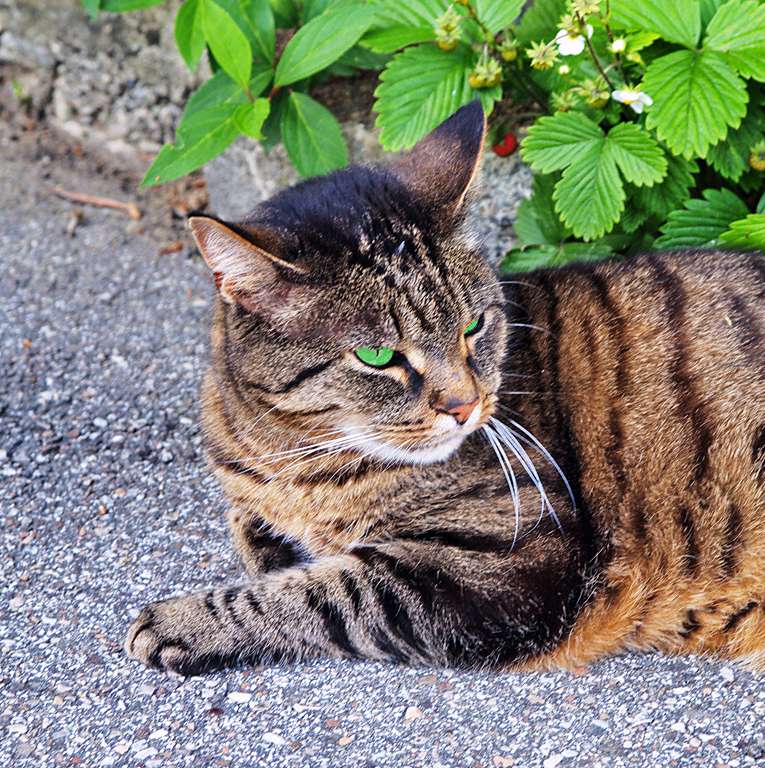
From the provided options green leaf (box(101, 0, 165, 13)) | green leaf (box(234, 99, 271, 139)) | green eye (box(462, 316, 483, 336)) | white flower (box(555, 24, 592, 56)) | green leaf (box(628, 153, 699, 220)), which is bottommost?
green leaf (box(628, 153, 699, 220))

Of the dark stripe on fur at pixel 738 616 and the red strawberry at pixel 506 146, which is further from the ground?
the red strawberry at pixel 506 146

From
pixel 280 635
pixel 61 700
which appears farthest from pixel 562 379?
pixel 61 700

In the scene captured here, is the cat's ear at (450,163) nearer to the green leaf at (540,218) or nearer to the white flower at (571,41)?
the white flower at (571,41)

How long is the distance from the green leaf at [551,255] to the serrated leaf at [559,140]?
12.8 inches

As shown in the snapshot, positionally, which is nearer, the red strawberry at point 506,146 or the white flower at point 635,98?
the white flower at point 635,98

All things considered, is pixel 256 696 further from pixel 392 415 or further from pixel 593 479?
pixel 593 479

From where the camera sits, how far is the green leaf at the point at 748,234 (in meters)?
2.60

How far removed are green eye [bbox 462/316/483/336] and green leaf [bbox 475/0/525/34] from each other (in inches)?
34.7

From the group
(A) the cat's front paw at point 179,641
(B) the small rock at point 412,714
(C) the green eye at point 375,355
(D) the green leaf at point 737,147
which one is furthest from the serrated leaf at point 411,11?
(B) the small rock at point 412,714

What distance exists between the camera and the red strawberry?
3219mm

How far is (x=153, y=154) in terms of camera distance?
4.18 m

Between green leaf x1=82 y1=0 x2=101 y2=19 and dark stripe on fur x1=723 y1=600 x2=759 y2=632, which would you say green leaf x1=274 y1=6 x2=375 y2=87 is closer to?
green leaf x1=82 y1=0 x2=101 y2=19

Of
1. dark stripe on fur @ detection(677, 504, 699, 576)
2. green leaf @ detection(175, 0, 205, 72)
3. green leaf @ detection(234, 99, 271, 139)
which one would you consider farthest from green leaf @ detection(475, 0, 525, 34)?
dark stripe on fur @ detection(677, 504, 699, 576)

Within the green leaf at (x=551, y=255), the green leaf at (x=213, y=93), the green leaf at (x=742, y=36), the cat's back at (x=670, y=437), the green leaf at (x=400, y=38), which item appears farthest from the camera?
the green leaf at (x=213, y=93)
